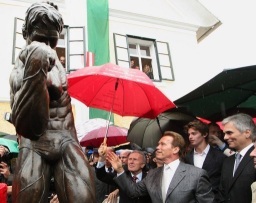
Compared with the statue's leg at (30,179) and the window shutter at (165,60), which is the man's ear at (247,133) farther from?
the window shutter at (165,60)

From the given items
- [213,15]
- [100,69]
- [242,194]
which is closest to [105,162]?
[100,69]

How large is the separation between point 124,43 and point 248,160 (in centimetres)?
1143

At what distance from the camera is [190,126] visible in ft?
17.5

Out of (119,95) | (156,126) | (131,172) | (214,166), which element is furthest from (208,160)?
(156,126)

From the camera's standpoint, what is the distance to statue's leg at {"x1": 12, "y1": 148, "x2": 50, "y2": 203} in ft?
10.5

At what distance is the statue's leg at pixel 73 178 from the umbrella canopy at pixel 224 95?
267 centimetres

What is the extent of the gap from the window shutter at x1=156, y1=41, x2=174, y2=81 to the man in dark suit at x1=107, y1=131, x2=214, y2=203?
36.0ft

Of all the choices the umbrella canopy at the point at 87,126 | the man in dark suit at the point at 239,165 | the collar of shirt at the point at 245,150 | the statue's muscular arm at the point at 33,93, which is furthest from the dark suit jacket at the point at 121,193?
the umbrella canopy at the point at 87,126

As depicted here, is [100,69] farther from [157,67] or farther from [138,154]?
[157,67]

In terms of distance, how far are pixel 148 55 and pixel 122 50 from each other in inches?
63.9

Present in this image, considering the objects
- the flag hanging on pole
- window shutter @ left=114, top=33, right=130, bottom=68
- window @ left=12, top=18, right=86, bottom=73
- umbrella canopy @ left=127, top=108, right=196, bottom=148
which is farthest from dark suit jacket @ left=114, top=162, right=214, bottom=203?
window shutter @ left=114, top=33, right=130, bottom=68

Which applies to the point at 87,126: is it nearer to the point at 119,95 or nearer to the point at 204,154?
the point at 119,95

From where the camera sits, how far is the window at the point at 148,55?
50.7 feet

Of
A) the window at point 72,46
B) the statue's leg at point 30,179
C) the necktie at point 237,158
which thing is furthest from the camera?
the window at point 72,46
